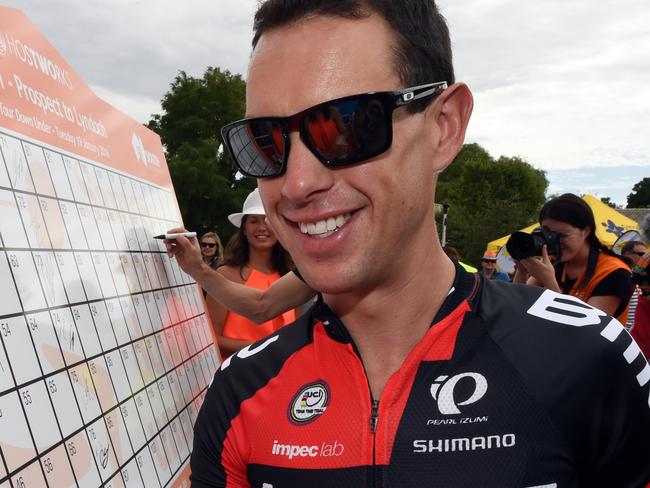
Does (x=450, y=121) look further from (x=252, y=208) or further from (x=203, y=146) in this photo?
(x=203, y=146)

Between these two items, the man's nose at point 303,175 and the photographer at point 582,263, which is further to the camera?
the photographer at point 582,263

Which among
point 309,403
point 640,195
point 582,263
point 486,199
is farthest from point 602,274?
point 640,195

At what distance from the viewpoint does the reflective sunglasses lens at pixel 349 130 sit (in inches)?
51.4

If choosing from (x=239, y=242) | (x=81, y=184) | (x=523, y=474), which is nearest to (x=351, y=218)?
(x=523, y=474)

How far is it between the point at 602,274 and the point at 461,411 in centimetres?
280

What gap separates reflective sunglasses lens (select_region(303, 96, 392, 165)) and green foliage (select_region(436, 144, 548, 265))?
3936cm

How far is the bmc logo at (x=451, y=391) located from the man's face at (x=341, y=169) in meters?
0.29

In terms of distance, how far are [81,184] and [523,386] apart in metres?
1.27

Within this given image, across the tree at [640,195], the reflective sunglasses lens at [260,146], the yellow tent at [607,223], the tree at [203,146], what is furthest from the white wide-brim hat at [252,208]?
the tree at [640,195]

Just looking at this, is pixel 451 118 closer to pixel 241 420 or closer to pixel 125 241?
pixel 241 420

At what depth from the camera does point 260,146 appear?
1.40m

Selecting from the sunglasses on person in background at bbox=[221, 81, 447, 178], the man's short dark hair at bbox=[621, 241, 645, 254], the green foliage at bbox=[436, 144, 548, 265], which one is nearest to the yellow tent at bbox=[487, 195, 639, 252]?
the man's short dark hair at bbox=[621, 241, 645, 254]

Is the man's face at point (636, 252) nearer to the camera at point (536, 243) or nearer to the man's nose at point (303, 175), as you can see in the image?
the camera at point (536, 243)

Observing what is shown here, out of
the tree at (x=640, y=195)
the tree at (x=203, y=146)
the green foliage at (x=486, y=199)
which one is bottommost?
the tree at (x=640, y=195)
